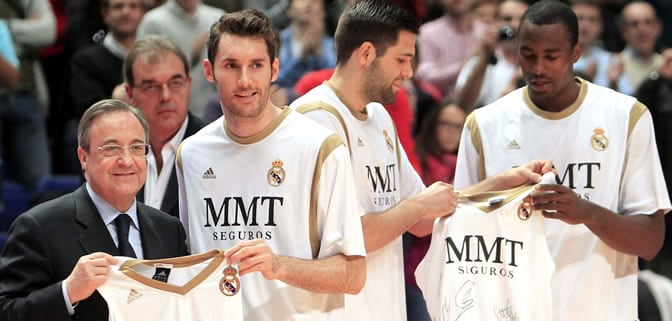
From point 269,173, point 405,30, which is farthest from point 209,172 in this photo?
point 405,30

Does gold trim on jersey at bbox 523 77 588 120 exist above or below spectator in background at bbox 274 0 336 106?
below

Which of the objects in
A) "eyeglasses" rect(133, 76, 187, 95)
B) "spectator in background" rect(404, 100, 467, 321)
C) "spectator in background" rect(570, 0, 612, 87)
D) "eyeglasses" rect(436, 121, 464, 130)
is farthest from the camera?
"spectator in background" rect(570, 0, 612, 87)

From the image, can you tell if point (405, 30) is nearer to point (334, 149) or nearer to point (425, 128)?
point (334, 149)

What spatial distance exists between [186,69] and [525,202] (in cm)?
210

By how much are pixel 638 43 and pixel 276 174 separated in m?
6.72

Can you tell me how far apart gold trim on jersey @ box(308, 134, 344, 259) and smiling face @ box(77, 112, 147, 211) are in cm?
75

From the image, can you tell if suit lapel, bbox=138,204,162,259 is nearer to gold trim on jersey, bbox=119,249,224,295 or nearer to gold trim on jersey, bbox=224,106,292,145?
gold trim on jersey, bbox=119,249,224,295

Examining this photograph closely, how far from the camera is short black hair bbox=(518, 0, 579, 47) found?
5820 mm

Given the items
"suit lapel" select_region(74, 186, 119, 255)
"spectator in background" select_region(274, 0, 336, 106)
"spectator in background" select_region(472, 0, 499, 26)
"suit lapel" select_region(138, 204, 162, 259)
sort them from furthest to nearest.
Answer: "spectator in background" select_region(472, 0, 499, 26)
"spectator in background" select_region(274, 0, 336, 106)
"suit lapel" select_region(138, 204, 162, 259)
"suit lapel" select_region(74, 186, 119, 255)

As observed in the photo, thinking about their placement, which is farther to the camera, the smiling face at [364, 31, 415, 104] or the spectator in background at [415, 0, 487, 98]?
the spectator in background at [415, 0, 487, 98]

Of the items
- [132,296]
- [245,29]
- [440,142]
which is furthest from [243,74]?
[440,142]

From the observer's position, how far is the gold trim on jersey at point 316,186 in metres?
5.17
